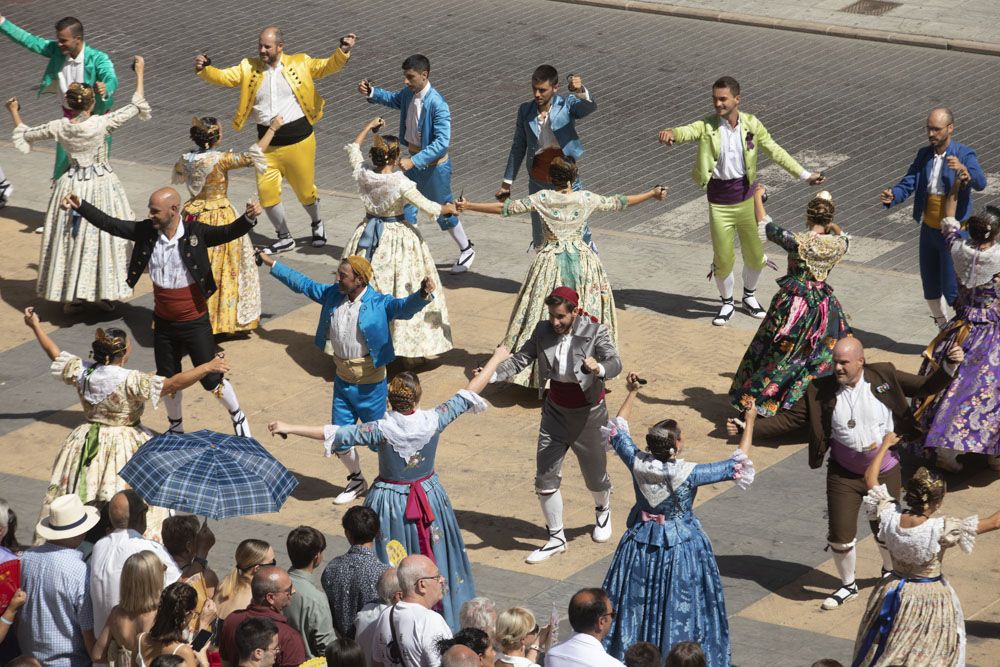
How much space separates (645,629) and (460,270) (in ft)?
24.3

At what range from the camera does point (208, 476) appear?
33.6ft

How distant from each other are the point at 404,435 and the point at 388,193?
438cm

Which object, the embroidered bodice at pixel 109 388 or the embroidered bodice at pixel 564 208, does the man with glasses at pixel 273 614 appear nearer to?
the embroidered bodice at pixel 109 388

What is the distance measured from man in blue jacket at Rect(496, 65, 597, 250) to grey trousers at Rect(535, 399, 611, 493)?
13.4 ft

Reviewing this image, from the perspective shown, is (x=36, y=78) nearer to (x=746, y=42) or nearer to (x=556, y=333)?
(x=746, y=42)

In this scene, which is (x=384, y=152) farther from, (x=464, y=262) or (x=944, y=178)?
(x=944, y=178)

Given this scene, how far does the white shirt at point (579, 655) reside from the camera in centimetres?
884

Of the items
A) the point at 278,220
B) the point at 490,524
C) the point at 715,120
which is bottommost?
the point at 490,524

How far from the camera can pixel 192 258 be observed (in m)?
13.7

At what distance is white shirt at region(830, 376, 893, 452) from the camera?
451 inches

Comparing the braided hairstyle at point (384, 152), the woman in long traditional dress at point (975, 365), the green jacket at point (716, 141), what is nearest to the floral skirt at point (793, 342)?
the woman in long traditional dress at point (975, 365)

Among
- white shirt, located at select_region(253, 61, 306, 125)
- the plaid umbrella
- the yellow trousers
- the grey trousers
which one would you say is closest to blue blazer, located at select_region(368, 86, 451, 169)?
white shirt, located at select_region(253, 61, 306, 125)

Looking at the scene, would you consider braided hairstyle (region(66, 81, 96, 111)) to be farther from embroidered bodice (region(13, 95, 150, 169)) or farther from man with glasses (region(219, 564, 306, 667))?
man with glasses (region(219, 564, 306, 667))

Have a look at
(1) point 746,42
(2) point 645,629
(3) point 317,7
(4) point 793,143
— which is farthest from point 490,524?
(3) point 317,7
